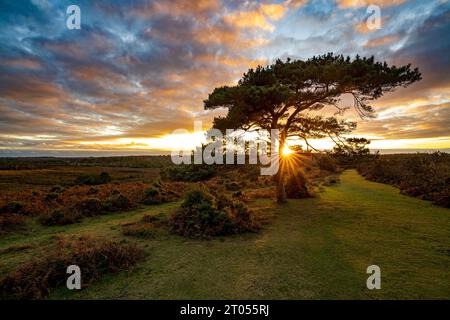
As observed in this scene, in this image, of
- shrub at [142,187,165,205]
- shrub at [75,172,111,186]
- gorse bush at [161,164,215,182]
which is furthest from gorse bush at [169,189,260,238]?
shrub at [75,172,111,186]

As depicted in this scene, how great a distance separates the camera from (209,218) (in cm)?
1019

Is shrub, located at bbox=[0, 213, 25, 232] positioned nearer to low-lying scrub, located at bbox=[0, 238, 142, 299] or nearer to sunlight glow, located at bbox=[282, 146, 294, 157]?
low-lying scrub, located at bbox=[0, 238, 142, 299]

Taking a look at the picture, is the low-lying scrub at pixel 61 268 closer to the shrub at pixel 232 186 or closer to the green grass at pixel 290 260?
the green grass at pixel 290 260

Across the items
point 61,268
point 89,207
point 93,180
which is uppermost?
point 61,268

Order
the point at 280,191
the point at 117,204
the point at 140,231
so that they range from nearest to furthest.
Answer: the point at 140,231
the point at 117,204
the point at 280,191

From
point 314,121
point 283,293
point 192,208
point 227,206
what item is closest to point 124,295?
point 283,293

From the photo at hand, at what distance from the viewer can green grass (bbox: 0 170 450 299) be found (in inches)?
209

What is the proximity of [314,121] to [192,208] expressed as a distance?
945 centimetres

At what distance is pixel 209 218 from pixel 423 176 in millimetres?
19356

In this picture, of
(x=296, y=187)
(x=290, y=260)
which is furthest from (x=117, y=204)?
(x=296, y=187)

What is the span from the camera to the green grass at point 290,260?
209 inches

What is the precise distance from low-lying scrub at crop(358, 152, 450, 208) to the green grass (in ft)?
13.4

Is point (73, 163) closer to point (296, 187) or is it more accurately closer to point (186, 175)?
point (186, 175)
